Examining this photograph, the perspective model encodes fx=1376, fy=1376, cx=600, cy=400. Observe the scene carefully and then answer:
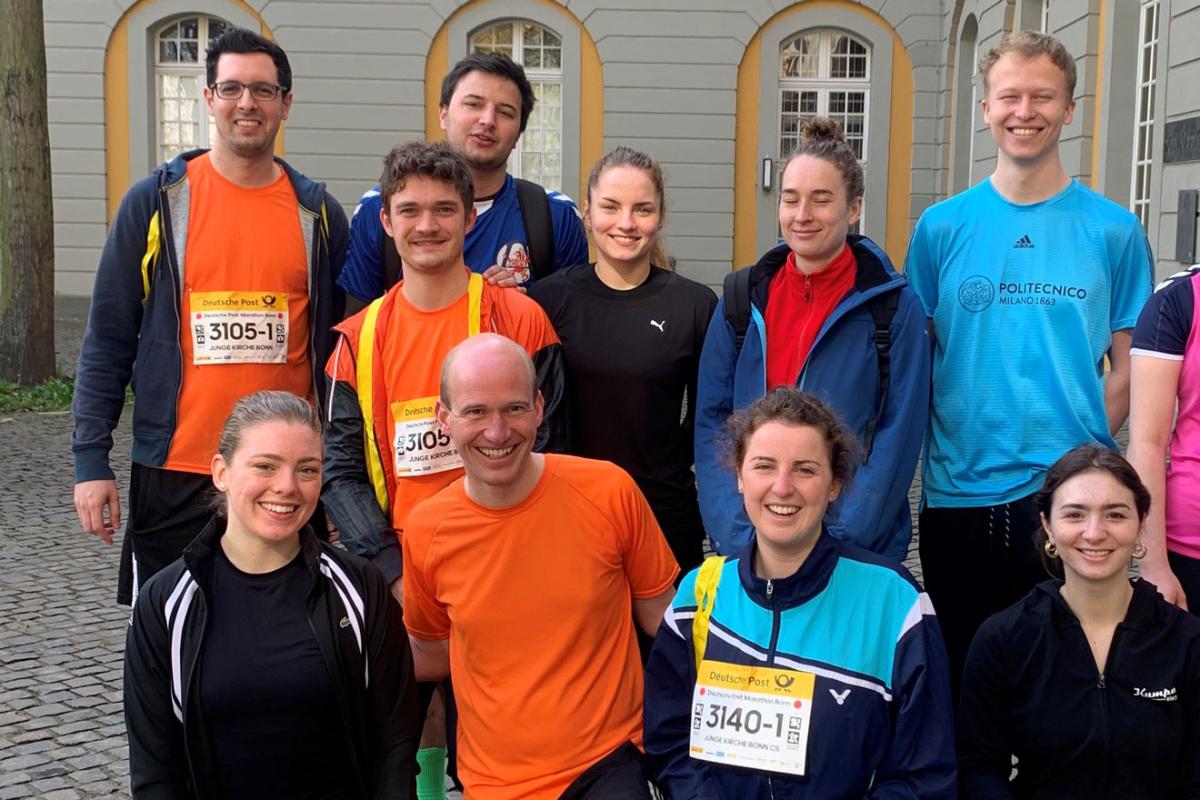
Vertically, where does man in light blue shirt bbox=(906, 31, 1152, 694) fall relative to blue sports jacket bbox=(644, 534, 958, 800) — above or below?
above

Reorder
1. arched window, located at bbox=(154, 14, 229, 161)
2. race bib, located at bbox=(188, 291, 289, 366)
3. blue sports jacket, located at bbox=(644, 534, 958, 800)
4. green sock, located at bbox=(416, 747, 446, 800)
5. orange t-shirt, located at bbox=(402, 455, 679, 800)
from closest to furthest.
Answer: blue sports jacket, located at bbox=(644, 534, 958, 800) < orange t-shirt, located at bbox=(402, 455, 679, 800) < green sock, located at bbox=(416, 747, 446, 800) < race bib, located at bbox=(188, 291, 289, 366) < arched window, located at bbox=(154, 14, 229, 161)

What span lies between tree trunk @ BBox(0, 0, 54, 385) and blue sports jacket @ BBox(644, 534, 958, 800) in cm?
1041

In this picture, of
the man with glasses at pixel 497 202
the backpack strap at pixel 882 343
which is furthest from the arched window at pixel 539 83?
the backpack strap at pixel 882 343

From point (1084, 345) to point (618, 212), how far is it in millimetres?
1176

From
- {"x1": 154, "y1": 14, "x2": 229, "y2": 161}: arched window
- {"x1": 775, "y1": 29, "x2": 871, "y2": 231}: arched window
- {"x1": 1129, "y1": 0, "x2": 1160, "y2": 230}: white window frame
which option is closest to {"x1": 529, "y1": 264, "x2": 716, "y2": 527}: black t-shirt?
{"x1": 1129, "y1": 0, "x2": 1160, "y2": 230}: white window frame

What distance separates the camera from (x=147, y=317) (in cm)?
367

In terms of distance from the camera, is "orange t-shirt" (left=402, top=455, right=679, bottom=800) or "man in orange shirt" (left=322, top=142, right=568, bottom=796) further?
"man in orange shirt" (left=322, top=142, right=568, bottom=796)

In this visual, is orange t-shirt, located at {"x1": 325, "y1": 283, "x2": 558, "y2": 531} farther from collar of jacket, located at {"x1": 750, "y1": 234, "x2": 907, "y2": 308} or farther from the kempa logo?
the kempa logo

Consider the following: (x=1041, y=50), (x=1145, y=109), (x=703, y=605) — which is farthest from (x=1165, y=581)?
(x=1145, y=109)

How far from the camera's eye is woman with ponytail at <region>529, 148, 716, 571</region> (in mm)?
3475


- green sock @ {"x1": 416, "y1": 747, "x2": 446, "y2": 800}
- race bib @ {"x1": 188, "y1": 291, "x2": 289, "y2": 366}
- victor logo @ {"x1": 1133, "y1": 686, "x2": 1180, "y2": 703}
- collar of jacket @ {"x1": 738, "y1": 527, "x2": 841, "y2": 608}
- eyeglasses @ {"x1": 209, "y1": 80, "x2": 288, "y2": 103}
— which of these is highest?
eyeglasses @ {"x1": 209, "y1": 80, "x2": 288, "y2": 103}

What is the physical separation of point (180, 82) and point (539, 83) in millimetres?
4884

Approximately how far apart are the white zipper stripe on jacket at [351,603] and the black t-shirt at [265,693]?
0.18 feet

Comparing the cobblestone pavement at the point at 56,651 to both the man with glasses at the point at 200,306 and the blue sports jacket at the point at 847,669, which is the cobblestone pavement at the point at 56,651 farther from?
the blue sports jacket at the point at 847,669
